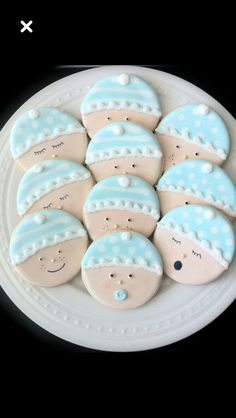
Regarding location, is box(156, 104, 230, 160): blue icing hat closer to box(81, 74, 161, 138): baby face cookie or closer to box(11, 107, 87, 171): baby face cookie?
box(81, 74, 161, 138): baby face cookie

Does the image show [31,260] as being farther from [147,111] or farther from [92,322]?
[147,111]

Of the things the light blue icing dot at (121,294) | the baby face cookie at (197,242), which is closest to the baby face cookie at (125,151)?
the baby face cookie at (197,242)

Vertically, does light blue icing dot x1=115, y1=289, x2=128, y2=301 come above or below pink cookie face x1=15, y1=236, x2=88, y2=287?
below

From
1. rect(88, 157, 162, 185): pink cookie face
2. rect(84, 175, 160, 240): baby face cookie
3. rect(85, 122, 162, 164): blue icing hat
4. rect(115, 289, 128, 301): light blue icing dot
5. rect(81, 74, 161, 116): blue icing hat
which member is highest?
rect(81, 74, 161, 116): blue icing hat

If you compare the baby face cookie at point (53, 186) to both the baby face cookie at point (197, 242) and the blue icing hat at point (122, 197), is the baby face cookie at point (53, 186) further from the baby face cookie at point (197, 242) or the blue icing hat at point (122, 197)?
the baby face cookie at point (197, 242)

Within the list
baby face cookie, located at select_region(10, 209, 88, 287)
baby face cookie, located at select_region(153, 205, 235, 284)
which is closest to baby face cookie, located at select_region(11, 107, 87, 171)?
baby face cookie, located at select_region(10, 209, 88, 287)

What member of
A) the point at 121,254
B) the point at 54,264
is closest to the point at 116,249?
the point at 121,254

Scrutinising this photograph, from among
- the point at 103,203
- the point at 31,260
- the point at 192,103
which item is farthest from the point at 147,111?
the point at 31,260
